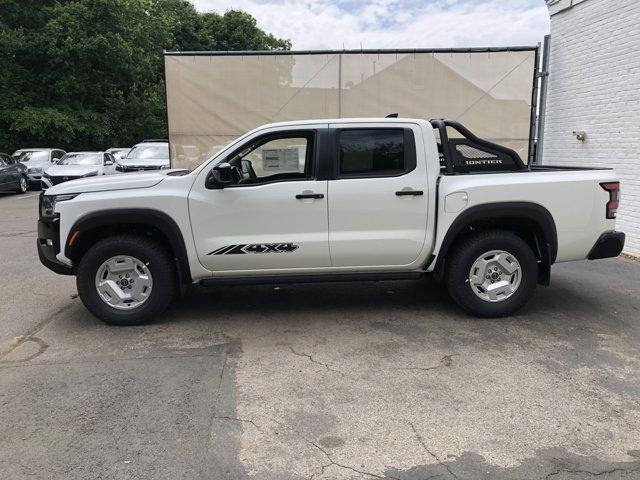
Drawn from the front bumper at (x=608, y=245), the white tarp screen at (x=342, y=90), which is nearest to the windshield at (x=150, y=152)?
the white tarp screen at (x=342, y=90)

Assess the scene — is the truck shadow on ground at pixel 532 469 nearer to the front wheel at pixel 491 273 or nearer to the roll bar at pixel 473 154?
the front wheel at pixel 491 273

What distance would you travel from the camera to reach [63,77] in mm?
25406

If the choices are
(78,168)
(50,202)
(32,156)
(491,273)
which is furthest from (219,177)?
(32,156)

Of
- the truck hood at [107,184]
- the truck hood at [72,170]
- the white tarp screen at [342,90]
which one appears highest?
the white tarp screen at [342,90]

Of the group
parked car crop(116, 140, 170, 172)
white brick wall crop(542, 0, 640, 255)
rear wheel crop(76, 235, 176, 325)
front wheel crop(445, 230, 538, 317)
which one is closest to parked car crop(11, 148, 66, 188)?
parked car crop(116, 140, 170, 172)

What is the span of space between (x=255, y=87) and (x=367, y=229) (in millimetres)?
5731

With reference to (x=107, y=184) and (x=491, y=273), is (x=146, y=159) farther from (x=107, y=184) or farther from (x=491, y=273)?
(x=491, y=273)

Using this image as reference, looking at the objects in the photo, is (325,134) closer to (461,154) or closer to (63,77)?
(461,154)

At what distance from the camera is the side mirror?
15.0 ft

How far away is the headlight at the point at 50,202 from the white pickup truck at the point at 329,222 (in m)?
0.01

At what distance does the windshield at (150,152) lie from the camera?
16.6 metres

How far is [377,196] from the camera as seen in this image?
4809 millimetres

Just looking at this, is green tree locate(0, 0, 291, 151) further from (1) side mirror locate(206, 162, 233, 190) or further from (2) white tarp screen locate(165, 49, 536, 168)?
(1) side mirror locate(206, 162, 233, 190)

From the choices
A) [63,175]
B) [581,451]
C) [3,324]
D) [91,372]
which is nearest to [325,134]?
[91,372]
